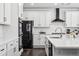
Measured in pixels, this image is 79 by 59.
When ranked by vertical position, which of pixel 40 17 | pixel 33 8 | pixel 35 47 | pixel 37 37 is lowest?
pixel 35 47

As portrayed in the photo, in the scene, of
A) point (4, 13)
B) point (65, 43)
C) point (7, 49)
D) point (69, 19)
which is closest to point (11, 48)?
point (7, 49)

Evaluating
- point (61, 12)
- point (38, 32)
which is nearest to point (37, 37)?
point (38, 32)

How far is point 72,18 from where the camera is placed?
7520 millimetres

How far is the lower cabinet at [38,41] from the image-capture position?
24.3 feet

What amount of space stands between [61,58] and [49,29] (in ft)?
23.9

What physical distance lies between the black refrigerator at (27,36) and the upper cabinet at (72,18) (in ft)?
7.81

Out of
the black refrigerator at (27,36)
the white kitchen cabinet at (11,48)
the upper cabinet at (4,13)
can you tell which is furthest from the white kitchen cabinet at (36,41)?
Answer: the upper cabinet at (4,13)

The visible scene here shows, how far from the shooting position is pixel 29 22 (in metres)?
7.27

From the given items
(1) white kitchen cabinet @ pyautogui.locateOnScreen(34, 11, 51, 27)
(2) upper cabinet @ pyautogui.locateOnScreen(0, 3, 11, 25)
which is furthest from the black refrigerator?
(2) upper cabinet @ pyautogui.locateOnScreen(0, 3, 11, 25)

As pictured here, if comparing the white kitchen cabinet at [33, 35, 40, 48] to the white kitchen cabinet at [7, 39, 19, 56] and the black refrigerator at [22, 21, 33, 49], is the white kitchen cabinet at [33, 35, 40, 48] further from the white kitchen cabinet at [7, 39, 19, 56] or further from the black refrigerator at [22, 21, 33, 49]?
the white kitchen cabinet at [7, 39, 19, 56]

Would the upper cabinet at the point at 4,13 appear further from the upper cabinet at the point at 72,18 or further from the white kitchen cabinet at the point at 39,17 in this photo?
the upper cabinet at the point at 72,18

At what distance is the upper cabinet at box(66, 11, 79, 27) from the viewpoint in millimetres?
7520

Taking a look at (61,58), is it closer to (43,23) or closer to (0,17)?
(0,17)

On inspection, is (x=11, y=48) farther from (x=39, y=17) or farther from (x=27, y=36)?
(x=39, y=17)
